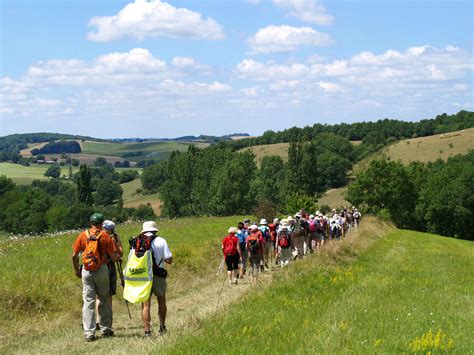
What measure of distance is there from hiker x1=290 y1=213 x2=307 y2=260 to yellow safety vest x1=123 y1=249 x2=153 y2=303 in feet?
41.2

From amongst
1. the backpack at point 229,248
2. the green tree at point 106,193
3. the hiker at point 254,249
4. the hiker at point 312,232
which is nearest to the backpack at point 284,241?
the hiker at point 254,249

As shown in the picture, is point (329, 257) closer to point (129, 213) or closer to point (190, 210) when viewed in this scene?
point (190, 210)

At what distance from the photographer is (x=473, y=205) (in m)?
80.9

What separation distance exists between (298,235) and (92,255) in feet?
43.2

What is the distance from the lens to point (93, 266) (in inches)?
422

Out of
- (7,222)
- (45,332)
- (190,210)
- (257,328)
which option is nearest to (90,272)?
(45,332)

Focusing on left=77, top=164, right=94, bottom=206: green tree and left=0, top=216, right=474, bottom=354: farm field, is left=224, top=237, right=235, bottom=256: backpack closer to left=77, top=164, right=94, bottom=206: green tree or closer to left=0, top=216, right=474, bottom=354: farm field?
left=0, top=216, right=474, bottom=354: farm field

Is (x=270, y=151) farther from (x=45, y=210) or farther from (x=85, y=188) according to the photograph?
(x=45, y=210)

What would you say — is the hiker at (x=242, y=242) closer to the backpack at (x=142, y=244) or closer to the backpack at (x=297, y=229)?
the backpack at (x=297, y=229)

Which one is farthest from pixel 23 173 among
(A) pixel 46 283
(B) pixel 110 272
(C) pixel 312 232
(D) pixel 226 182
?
(B) pixel 110 272

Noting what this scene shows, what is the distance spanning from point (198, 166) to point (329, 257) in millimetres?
76870

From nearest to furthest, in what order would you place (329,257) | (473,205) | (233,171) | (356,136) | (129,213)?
(329,257), (473,205), (233,171), (129,213), (356,136)

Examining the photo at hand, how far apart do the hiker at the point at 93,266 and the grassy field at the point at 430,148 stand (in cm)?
10983

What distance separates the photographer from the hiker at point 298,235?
22.7m
